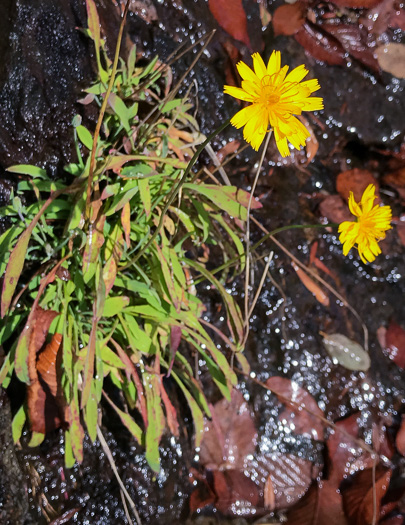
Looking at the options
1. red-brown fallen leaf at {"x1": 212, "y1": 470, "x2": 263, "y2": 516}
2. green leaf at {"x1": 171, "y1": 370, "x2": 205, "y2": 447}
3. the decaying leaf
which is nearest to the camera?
green leaf at {"x1": 171, "y1": 370, "x2": 205, "y2": 447}

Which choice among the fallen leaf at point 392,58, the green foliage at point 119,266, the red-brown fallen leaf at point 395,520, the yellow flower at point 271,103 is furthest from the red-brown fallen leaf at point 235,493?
the fallen leaf at point 392,58

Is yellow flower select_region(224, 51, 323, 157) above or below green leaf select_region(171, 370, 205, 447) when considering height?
above

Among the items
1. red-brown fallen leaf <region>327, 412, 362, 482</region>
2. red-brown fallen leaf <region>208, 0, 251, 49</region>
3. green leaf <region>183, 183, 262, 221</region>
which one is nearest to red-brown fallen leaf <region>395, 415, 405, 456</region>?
red-brown fallen leaf <region>327, 412, 362, 482</region>

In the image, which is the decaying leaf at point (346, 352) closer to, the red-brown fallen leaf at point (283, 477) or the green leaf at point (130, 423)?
the red-brown fallen leaf at point (283, 477)

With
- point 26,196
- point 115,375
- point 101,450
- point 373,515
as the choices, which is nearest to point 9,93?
point 26,196

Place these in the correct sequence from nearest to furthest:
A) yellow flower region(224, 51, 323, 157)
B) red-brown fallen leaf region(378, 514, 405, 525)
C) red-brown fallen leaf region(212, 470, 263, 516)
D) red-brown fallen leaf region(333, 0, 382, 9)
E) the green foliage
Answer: yellow flower region(224, 51, 323, 157) < the green foliage < red-brown fallen leaf region(212, 470, 263, 516) < red-brown fallen leaf region(378, 514, 405, 525) < red-brown fallen leaf region(333, 0, 382, 9)

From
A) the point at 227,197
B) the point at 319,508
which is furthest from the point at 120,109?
the point at 319,508

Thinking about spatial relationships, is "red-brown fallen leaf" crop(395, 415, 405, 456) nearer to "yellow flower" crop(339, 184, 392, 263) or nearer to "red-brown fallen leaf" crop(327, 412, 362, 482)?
"red-brown fallen leaf" crop(327, 412, 362, 482)

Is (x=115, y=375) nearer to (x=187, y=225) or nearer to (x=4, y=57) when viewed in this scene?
(x=187, y=225)
